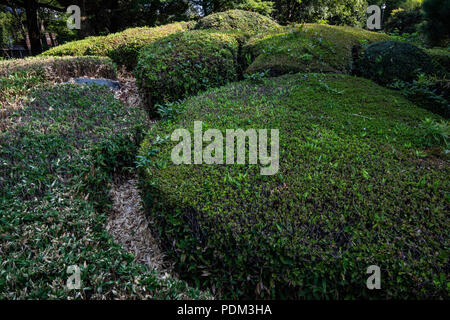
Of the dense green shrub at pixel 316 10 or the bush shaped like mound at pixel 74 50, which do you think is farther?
the dense green shrub at pixel 316 10

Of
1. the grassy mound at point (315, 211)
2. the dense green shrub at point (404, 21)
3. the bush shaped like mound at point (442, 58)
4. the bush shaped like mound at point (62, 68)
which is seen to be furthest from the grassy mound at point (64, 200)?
the dense green shrub at point (404, 21)

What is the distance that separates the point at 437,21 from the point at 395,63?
94cm

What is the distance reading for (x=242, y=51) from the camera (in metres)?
5.86

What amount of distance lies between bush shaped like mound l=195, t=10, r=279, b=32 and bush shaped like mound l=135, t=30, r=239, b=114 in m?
1.79

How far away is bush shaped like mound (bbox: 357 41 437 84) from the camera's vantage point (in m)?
4.37

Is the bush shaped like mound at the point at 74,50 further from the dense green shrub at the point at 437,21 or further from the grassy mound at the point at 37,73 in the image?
the dense green shrub at the point at 437,21

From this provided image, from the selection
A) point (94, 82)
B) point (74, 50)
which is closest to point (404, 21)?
point (94, 82)

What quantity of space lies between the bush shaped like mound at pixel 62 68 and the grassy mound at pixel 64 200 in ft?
4.58

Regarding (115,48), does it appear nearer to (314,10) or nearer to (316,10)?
(314,10)

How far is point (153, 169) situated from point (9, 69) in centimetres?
533

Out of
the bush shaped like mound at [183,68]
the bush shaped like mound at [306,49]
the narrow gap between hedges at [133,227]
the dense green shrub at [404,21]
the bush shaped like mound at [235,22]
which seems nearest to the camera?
A: the narrow gap between hedges at [133,227]

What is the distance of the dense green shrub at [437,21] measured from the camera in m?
3.37

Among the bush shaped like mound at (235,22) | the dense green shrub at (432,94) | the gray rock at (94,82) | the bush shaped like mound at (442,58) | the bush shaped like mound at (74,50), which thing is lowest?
the dense green shrub at (432,94)

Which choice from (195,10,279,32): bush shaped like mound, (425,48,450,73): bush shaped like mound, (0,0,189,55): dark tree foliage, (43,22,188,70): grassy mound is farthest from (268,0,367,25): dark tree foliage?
(425,48,450,73): bush shaped like mound
